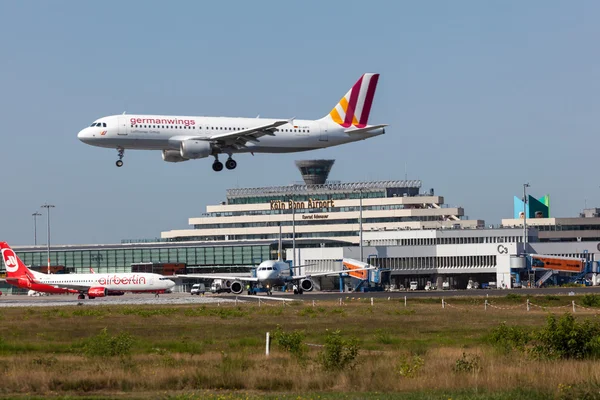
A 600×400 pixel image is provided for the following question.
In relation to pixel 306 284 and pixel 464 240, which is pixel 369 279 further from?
pixel 464 240

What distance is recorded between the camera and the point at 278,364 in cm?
3578

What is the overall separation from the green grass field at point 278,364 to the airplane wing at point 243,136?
1842cm

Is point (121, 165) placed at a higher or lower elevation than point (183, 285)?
higher

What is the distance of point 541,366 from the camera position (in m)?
33.0

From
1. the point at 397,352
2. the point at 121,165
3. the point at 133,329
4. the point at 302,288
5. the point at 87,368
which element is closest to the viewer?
the point at 87,368

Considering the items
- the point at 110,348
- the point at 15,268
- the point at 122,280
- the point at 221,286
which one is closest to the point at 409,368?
the point at 110,348

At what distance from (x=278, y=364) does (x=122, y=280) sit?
79.8 metres

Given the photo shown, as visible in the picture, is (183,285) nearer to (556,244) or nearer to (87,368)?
(556,244)

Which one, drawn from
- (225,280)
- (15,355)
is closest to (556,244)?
(225,280)

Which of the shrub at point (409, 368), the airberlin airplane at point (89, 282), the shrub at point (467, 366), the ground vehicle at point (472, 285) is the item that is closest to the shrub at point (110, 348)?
the shrub at point (409, 368)

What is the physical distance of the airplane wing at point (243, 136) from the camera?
74.2m

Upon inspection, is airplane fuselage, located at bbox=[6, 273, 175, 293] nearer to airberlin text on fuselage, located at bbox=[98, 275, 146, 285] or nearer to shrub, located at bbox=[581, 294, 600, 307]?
airberlin text on fuselage, located at bbox=[98, 275, 146, 285]

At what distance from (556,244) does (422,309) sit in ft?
289

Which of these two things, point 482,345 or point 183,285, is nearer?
point 482,345
